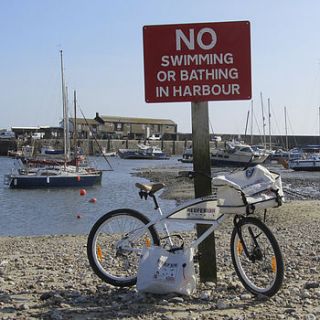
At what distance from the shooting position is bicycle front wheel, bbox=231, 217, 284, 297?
19.1 ft

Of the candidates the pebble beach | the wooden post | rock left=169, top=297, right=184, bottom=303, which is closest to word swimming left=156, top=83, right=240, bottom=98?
the wooden post

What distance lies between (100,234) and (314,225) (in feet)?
36.8

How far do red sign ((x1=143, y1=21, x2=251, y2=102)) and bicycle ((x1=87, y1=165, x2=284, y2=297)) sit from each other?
108cm

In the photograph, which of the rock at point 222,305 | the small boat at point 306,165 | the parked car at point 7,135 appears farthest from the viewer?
Result: the parked car at point 7,135

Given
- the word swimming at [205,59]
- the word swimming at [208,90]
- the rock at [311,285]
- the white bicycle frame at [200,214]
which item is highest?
the word swimming at [205,59]

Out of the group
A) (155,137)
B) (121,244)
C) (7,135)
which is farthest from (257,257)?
(155,137)

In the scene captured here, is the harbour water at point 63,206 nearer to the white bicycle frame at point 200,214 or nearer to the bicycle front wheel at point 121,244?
the bicycle front wheel at point 121,244

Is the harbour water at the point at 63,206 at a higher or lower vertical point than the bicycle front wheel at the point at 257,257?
lower

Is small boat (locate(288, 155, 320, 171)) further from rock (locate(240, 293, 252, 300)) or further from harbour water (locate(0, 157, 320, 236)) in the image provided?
rock (locate(240, 293, 252, 300))

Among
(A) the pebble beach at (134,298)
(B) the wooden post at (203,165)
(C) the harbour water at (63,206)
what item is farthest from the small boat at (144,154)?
(B) the wooden post at (203,165)

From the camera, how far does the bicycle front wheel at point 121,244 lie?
651 cm

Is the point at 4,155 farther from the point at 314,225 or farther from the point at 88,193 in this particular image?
the point at 314,225

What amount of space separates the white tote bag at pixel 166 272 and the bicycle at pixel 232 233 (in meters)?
0.30

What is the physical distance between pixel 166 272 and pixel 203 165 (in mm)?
1336
